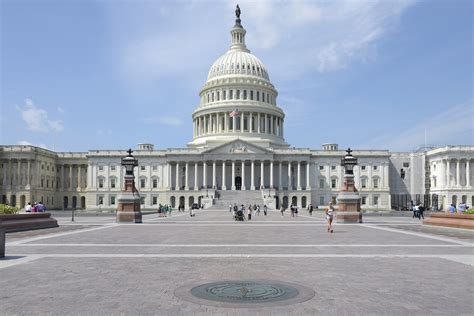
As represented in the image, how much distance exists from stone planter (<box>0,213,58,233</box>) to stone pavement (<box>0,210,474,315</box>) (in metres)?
8.30

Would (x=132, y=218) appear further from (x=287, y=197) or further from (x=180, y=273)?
(x=287, y=197)

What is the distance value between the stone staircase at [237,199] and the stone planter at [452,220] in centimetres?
5752

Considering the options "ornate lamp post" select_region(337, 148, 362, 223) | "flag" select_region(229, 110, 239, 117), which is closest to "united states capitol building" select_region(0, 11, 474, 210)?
"flag" select_region(229, 110, 239, 117)

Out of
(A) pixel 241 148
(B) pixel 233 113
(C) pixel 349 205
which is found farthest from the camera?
(B) pixel 233 113

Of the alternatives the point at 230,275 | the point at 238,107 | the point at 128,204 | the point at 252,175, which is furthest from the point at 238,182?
the point at 230,275

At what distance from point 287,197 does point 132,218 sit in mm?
76661

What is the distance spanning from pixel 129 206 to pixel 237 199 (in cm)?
5837

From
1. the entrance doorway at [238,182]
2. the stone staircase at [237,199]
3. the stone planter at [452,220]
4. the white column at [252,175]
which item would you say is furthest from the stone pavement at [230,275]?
the entrance doorway at [238,182]

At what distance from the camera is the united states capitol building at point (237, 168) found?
117125 mm

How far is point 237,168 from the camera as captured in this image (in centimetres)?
12275

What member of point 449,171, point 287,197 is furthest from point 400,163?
point 287,197

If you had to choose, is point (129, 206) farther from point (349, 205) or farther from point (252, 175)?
point (252, 175)

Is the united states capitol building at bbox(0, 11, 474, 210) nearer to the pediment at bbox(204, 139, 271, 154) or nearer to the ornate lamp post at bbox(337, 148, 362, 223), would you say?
the pediment at bbox(204, 139, 271, 154)

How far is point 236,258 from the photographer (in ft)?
57.3
